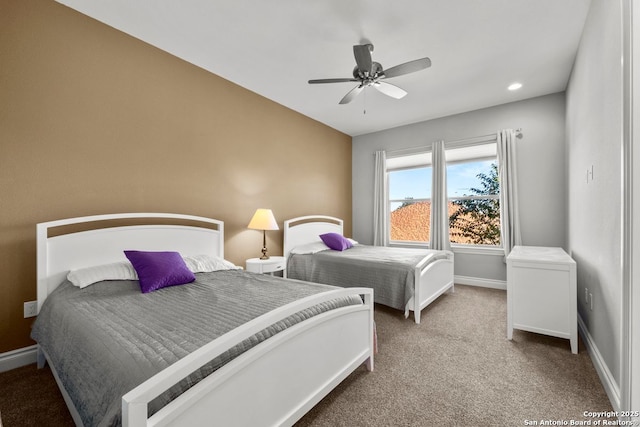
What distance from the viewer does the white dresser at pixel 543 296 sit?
2.19 meters

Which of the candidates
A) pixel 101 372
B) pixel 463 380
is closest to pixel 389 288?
pixel 463 380

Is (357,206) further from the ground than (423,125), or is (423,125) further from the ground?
(423,125)

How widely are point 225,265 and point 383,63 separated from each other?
104 inches

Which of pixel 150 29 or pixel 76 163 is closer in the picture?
pixel 76 163

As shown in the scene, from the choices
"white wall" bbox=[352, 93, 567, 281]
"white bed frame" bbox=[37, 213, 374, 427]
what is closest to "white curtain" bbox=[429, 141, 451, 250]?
"white wall" bbox=[352, 93, 567, 281]

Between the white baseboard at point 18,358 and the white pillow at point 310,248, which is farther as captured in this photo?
the white pillow at point 310,248

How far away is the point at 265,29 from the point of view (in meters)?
2.41

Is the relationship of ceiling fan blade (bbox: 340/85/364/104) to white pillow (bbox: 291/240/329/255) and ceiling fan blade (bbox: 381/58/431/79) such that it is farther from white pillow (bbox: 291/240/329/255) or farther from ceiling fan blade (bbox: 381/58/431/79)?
white pillow (bbox: 291/240/329/255)

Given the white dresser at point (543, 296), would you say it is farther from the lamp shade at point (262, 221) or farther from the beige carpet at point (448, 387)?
the lamp shade at point (262, 221)

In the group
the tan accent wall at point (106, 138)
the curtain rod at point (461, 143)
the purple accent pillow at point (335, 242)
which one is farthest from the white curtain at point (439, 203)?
the tan accent wall at point (106, 138)

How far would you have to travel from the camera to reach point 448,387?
1.79 metres

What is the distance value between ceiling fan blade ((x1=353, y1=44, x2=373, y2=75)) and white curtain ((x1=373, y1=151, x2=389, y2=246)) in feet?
8.55

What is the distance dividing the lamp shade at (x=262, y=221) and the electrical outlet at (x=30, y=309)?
1853 mm

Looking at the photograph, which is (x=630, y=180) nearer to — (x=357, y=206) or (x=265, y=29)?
(x=265, y=29)
